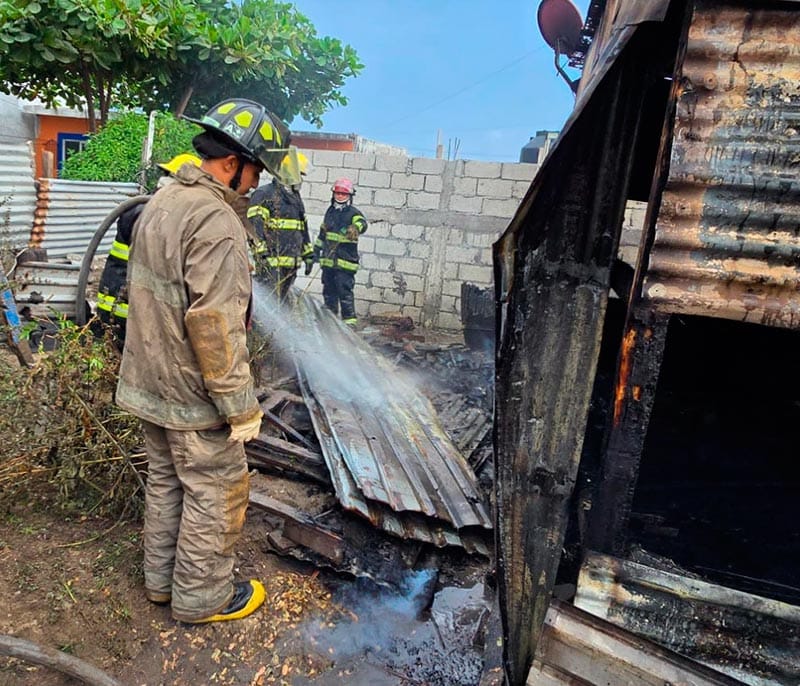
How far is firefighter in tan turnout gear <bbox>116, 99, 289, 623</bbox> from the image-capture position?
221 cm

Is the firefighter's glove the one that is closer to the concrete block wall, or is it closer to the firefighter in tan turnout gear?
the firefighter in tan turnout gear

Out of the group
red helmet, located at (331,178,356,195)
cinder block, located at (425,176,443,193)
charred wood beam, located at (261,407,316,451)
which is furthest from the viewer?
cinder block, located at (425,176,443,193)

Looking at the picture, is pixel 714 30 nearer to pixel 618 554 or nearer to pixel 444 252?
pixel 618 554

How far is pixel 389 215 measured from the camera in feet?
28.6

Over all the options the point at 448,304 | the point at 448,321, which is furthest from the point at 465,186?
the point at 448,321

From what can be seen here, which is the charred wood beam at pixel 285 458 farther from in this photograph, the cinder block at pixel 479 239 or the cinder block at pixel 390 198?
the cinder block at pixel 390 198

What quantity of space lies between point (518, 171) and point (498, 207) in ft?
1.88

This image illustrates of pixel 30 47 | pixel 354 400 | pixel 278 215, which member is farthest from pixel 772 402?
pixel 30 47

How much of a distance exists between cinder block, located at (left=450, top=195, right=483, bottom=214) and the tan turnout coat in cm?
640

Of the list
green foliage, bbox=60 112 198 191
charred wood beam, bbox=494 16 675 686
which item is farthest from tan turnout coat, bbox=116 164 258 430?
Answer: green foliage, bbox=60 112 198 191

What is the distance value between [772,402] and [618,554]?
1.71 metres

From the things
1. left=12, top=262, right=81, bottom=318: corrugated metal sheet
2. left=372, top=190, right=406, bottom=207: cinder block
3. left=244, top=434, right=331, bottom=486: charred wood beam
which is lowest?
left=244, top=434, right=331, bottom=486: charred wood beam

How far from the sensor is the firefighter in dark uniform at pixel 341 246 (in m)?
7.70

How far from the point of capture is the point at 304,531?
3.11 m
